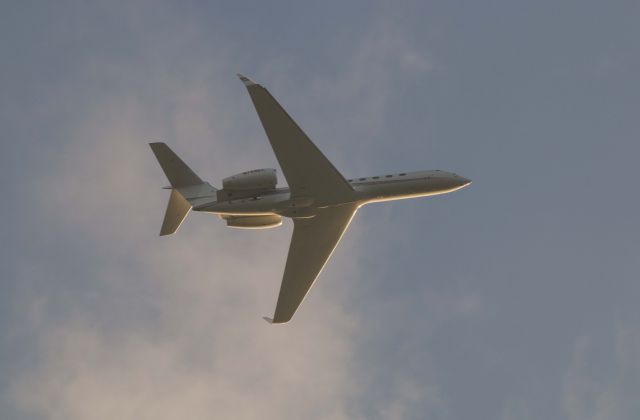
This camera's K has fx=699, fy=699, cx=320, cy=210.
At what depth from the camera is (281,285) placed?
150ft

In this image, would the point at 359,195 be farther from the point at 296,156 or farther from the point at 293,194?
the point at 296,156

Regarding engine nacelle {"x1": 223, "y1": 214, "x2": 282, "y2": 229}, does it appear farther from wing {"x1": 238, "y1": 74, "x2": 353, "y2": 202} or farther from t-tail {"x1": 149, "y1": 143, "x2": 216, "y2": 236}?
wing {"x1": 238, "y1": 74, "x2": 353, "y2": 202}

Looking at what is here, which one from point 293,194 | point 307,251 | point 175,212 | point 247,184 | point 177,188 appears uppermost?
point 177,188

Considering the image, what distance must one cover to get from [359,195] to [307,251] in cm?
573

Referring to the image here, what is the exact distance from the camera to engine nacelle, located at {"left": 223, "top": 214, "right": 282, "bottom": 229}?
42812mm

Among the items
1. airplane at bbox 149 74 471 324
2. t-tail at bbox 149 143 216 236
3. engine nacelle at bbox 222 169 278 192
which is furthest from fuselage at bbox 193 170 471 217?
t-tail at bbox 149 143 216 236

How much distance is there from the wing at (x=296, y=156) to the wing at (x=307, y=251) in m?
1.96

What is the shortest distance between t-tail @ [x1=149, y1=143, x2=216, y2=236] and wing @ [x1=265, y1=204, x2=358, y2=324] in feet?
20.9

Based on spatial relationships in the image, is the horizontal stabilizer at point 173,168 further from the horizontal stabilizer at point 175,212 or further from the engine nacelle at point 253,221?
the engine nacelle at point 253,221

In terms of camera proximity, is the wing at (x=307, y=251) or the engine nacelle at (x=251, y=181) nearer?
the engine nacelle at (x=251, y=181)

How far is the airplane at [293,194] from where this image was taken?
38.4 m

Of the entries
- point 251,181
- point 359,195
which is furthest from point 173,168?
point 359,195

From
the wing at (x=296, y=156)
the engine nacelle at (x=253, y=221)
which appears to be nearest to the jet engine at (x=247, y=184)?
the wing at (x=296, y=156)

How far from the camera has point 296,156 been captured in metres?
38.8
